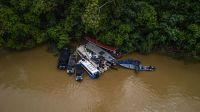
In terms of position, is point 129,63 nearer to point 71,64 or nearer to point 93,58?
point 93,58

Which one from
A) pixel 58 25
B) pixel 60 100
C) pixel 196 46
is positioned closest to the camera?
pixel 60 100

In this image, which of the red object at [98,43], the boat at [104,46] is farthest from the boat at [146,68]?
the red object at [98,43]

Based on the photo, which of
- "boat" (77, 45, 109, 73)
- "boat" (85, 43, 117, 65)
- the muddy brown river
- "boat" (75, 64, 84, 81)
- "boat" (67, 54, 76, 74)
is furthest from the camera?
"boat" (85, 43, 117, 65)

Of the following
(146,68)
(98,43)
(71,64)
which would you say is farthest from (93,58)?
(146,68)

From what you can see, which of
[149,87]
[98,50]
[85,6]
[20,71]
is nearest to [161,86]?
[149,87]

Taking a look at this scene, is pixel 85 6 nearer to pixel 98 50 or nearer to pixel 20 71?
pixel 98 50

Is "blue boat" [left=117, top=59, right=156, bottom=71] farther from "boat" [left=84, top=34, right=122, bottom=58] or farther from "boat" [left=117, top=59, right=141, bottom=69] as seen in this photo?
"boat" [left=84, top=34, right=122, bottom=58]

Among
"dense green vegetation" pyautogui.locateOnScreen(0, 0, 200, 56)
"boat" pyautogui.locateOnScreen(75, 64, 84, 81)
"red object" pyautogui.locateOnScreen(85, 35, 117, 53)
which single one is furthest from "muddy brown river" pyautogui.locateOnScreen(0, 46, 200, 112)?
"red object" pyautogui.locateOnScreen(85, 35, 117, 53)
